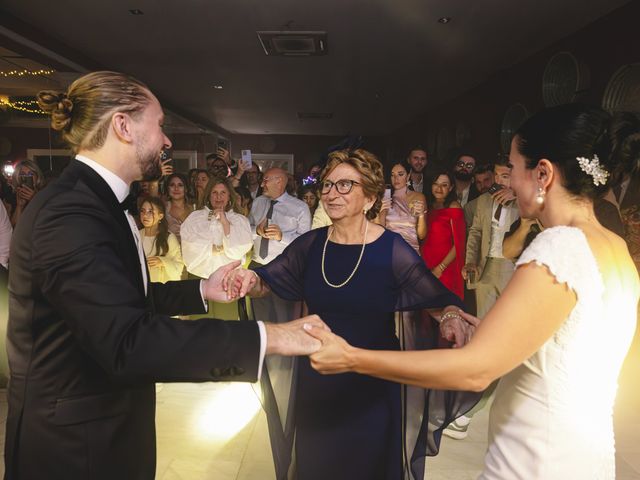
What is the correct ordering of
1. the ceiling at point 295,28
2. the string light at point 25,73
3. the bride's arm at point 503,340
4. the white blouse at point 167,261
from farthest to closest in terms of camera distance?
the string light at point 25,73, the ceiling at point 295,28, the white blouse at point 167,261, the bride's arm at point 503,340

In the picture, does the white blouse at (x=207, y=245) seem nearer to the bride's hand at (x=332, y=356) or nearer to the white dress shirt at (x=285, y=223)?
the white dress shirt at (x=285, y=223)

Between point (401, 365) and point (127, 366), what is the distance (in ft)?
1.85

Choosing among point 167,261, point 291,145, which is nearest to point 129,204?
point 167,261

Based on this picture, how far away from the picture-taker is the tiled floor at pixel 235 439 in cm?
260

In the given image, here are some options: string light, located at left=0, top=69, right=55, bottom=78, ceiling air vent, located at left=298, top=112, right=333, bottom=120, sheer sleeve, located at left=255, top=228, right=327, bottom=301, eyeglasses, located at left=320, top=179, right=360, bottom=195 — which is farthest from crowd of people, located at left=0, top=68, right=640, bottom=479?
ceiling air vent, located at left=298, top=112, right=333, bottom=120

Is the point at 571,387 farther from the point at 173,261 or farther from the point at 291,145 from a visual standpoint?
the point at 291,145

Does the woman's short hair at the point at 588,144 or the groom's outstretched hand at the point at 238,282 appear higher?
the woman's short hair at the point at 588,144

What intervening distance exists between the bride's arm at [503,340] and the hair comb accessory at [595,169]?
285 mm

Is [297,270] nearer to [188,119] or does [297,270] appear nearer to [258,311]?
[258,311]

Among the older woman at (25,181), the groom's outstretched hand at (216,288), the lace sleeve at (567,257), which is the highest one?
the older woman at (25,181)

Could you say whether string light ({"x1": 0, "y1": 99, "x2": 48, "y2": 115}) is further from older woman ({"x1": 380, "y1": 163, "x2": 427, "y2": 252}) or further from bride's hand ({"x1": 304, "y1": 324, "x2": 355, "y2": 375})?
bride's hand ({"x1": 304, "y1": 324, "x2": 355, "y2": 375})

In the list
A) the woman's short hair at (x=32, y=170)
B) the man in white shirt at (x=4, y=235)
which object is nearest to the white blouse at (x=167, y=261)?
the man in white shirt at (x=4, y=235)

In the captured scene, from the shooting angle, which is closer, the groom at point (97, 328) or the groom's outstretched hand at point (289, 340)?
the groom at point (97, 328)

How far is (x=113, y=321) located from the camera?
0.94 metres
